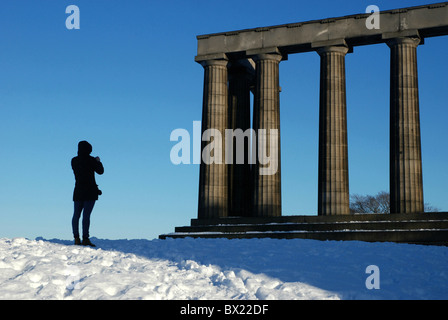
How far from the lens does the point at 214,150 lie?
149 feet

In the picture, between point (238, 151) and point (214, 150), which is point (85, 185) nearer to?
point (214, 150)

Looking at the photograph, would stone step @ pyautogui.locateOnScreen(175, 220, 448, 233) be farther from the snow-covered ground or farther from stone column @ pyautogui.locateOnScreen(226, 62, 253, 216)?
the snow-covered ground

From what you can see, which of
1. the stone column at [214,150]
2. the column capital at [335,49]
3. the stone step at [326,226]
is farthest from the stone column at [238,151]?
the column capital at [335,49]

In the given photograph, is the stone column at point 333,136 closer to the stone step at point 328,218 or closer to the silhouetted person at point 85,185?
the stone step at point 328,218

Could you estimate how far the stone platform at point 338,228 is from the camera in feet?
115

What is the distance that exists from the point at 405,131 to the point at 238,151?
14.1 m

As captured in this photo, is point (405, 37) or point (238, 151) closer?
point (405, 37)

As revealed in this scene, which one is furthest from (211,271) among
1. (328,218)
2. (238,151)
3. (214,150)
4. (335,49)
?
(238,151)

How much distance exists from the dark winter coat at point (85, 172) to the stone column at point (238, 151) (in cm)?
2691

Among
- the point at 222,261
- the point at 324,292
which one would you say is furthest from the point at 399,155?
the point at 324,292

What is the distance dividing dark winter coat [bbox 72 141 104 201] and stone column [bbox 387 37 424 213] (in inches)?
927

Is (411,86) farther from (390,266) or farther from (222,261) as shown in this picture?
(222,261)
